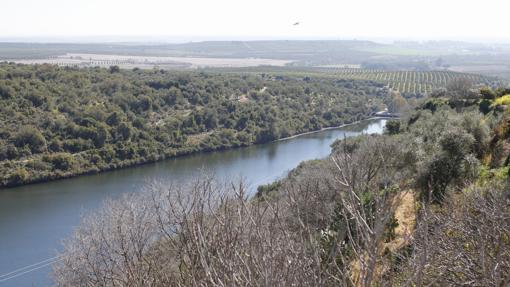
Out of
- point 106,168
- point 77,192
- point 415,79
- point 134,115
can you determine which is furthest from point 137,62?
point 77,192

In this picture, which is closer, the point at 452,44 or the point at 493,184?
the point at 493,184

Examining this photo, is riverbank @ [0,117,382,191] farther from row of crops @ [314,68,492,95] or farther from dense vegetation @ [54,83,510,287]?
row of crops @ [314,68,492,95]

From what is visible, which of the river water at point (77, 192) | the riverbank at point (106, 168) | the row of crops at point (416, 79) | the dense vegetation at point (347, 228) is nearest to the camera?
the dense vegetation at point (347, 228)

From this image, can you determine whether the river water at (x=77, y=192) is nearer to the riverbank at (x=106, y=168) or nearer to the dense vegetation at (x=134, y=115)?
the riverbank at (x=106, y=168)

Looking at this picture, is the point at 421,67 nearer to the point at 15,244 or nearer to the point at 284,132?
the point at 284,132

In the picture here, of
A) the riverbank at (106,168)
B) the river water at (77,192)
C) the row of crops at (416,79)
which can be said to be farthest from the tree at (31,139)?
the row of crops at (416,79)

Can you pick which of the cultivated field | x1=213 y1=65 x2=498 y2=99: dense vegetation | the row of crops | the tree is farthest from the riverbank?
the cultivated field

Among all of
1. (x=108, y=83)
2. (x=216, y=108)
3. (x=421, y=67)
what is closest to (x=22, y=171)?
(x=108, y=83)
